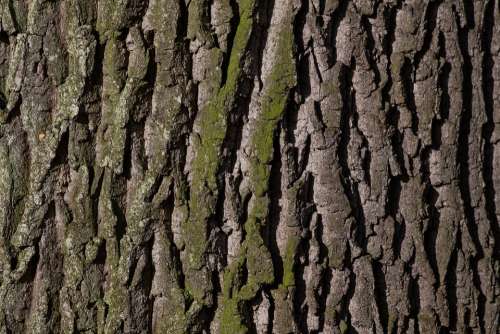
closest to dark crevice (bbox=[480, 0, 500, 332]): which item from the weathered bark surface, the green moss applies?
the weathered bark surface

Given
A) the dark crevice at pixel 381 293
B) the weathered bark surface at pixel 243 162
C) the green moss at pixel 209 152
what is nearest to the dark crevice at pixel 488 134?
the weathered bark surface at pixel 243 162

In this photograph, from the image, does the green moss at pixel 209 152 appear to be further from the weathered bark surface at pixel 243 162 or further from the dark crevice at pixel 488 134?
the dark crevice at pixel 488 134

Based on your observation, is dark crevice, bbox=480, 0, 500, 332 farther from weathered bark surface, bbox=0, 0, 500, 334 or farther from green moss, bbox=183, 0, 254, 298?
green moss, bbox=183, 0, 254, 298

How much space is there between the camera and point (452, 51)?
69.4 inches

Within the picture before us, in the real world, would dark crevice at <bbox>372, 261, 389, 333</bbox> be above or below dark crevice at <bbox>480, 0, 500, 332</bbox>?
below

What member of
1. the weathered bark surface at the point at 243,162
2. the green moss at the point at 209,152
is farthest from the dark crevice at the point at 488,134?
the green moss at the point at 209,152

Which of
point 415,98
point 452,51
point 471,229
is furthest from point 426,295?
point 452,51

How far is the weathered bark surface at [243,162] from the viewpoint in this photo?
173cm

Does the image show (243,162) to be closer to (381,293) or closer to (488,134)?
(381,293)

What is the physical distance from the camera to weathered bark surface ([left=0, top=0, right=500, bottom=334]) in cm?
173

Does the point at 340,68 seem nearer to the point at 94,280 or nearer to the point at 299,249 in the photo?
the point at 299,249

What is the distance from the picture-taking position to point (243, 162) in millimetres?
1747

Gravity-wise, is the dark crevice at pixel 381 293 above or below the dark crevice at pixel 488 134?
below

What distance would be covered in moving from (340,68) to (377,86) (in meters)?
0.10
